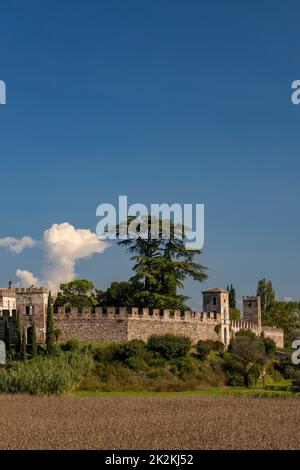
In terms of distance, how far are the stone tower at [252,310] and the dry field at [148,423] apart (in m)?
43.6

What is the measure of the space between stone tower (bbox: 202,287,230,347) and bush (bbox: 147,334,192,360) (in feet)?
32.7

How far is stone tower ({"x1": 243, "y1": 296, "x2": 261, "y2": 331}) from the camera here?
81.6 m

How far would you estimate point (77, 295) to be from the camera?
73.6 m

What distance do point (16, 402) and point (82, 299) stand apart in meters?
35.7

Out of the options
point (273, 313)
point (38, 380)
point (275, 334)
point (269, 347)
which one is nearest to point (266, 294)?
point (273, 313)

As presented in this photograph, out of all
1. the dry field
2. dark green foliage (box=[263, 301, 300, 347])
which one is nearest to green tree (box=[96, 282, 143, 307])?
dark green foliage (box=[263, 301, 300, 347])

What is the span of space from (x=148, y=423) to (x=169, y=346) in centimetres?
2878

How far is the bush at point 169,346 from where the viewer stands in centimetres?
5509

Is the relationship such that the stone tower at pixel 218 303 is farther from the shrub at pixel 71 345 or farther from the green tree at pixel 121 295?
the shrub at pixel 71 345

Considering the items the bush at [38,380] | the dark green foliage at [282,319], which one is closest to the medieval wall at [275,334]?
the dark green foliage at [282,319]

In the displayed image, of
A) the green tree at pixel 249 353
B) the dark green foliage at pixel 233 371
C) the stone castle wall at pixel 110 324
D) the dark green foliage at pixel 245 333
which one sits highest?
the stone castle wall at pixel 110 324

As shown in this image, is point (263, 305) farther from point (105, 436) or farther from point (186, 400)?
point (105, 436)

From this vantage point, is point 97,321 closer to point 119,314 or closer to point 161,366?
point 119,314

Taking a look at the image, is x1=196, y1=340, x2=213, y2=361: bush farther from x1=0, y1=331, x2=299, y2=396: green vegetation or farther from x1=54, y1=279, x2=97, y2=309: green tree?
x1=54, y1=279, x2=97, y2=309: green tree
